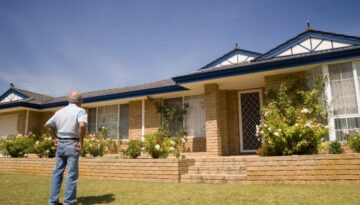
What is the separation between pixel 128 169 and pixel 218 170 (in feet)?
8.06

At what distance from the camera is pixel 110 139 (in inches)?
543

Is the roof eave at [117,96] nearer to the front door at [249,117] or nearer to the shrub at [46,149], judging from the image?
the front door at [249,117]

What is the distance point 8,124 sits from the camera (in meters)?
17.2

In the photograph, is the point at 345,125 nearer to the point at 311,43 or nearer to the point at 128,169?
the point at 311,43

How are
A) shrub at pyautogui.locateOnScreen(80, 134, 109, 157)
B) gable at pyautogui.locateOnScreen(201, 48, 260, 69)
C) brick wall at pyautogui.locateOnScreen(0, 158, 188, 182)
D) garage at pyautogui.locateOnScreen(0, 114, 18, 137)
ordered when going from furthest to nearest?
garage at pyautogui.locateOnScreen(0, 114, 18, 137) < gable at pyautogui.locateOnScreen(201, 48, 260, 69) < shrub at pyautogui.locateOnScreen(80, 134, 109, 157) < brick wall at pyautogui.locateOnScreen(0, 158, 188, 182)

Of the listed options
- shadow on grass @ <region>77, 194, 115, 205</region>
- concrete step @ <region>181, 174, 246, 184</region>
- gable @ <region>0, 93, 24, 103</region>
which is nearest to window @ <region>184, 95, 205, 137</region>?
concrete step @ <region>181, 174, 246, 184</region>

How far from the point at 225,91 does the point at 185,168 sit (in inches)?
189

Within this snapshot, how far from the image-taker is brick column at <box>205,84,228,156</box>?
9.98 meters

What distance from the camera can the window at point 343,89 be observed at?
7816 millimetres

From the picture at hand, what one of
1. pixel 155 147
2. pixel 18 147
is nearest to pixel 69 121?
pixel 155 147

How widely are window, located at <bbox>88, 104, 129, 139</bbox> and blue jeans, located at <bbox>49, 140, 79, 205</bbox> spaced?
9.79 metres

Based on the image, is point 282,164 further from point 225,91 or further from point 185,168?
point 225,91

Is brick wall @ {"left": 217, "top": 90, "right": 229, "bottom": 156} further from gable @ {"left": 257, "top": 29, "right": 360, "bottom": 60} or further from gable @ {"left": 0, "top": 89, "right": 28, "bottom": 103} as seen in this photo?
gable @ {"left": 0, "top": 89, "right": 28, "bottom": 103}

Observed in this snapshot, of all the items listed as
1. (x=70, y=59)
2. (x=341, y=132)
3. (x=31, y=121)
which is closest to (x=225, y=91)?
(x=341, y=132)
